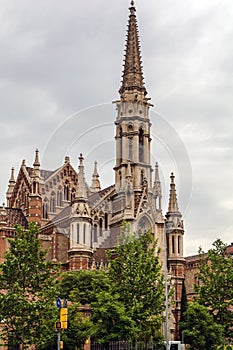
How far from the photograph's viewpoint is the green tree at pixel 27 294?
40.1 meters

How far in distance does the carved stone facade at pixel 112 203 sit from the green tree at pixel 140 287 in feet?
99.7

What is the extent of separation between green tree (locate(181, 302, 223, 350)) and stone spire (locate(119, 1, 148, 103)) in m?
52.2

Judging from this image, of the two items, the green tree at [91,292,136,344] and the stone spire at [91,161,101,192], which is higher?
the stone spire at [91,161,101,192]

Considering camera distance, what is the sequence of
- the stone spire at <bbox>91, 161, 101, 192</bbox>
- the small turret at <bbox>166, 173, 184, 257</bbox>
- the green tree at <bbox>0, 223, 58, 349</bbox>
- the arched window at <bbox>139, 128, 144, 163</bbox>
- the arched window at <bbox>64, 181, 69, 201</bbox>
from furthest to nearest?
the stone spire at <bbox>91, 161, 101, 192</bbox> → the arched window at <bbox>64, 181, 69, 201</bbox> → the arched window at <bbox>139, 128, 144, 163</bbox> → the small turret at <bbox>166, 173, 184, 257</bbox> → the green tree at <bbox>0, 223, 58, 349</bbox>

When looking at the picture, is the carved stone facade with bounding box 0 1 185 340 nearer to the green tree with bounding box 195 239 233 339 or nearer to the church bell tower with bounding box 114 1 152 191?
the church bell tower with bounding box 114 1 152 191

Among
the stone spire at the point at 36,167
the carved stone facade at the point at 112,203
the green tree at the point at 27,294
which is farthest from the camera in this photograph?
the stone spire at the point at 36,167

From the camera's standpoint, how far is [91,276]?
67.3 m

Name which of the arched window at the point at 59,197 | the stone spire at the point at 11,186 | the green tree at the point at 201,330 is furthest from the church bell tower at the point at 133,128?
the green tree at the point at 201,330

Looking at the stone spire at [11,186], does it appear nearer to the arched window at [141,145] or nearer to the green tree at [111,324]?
the arched window at [141,145]

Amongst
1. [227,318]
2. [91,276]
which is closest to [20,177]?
[91,276]

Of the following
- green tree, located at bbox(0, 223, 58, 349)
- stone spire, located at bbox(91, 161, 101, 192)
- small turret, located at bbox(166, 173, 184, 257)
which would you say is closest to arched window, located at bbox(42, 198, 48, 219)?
stone spire, located at bbox(91, 161, 101, 192)

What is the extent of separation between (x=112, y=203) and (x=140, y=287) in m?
44.6

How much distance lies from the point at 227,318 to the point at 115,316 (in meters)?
15.7

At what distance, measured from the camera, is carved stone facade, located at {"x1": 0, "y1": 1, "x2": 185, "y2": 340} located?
84.0 metres
